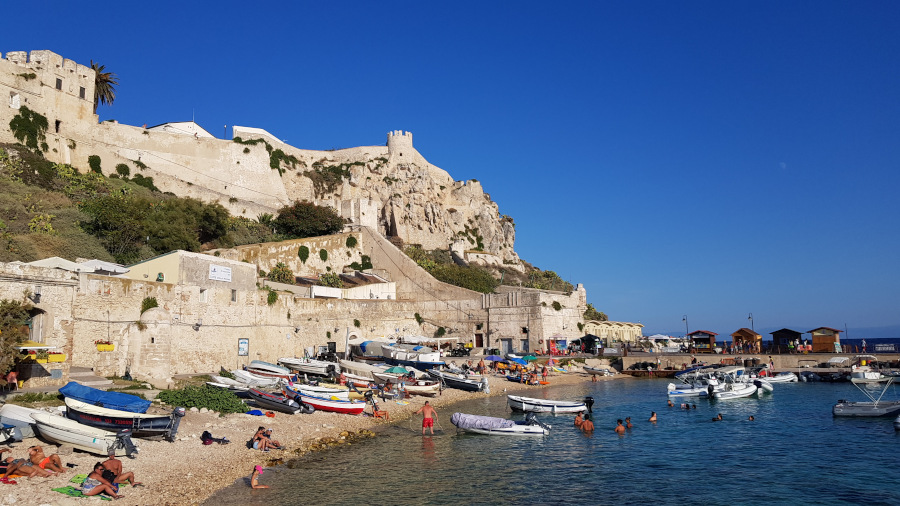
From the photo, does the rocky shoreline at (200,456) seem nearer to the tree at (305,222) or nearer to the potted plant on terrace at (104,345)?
the potted plant on terrace at (104,345)

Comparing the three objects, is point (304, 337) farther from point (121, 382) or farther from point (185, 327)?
point (121, 382)

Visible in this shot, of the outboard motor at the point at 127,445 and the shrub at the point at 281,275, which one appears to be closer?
the outboard motor at the point at 127,445

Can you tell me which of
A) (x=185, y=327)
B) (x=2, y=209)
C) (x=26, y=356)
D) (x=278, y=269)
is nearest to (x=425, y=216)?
(x=278, y=269)

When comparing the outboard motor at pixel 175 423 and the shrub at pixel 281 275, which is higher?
the shrub at pixel 281 275

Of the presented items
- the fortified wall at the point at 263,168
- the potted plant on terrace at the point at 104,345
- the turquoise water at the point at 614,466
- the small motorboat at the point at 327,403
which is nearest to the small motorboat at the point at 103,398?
the turquoise water at the point at 614,466

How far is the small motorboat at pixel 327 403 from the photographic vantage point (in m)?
20.0

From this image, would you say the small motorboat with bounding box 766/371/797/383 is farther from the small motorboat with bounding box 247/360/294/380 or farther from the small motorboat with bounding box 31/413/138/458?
the small motorboat with bounding box 31/413/138/458

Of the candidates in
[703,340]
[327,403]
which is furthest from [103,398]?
[703,340]

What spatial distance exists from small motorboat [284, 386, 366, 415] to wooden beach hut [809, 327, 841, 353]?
33569 millimetres

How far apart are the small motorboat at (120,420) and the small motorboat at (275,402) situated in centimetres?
461

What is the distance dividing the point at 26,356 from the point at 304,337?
16.5m

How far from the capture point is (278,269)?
38.7 m

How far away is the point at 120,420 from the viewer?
527 inches

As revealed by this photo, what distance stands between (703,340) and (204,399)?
3733 centimetres
